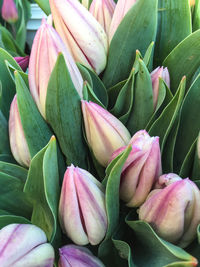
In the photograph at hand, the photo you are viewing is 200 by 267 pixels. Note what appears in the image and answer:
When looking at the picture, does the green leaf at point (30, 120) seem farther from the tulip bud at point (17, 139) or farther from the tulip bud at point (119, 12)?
the tulip bud at point (119, 12)

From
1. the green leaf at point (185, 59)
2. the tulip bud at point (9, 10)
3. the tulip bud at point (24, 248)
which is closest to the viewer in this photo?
the tulip bud at point (24, 248)

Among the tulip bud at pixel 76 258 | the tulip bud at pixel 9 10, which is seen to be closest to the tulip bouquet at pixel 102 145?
the tulip bud at pixel 76 258

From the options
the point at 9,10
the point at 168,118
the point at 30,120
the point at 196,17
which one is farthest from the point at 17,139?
the point at 9,10

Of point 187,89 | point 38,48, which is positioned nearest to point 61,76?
point 38,48

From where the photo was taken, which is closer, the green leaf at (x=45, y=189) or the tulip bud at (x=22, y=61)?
the green leaf at (x=45, y=189)

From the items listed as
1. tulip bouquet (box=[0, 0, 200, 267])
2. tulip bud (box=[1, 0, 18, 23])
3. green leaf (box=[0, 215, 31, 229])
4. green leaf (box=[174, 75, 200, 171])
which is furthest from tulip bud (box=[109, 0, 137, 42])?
tulip bud (box=[1, 0, 18, 23])

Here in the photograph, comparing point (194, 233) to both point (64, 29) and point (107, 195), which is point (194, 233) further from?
point (64, 29)

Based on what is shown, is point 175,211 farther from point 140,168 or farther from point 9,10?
point 9,10
